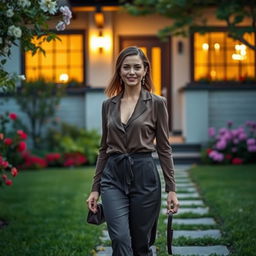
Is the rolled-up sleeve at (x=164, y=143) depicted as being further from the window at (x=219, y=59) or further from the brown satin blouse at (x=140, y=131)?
the window at (x=219, y=59)

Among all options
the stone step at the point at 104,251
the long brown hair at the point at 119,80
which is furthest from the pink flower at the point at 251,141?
the long brown hair at the point at 119,80

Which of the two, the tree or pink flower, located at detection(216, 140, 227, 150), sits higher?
the tree

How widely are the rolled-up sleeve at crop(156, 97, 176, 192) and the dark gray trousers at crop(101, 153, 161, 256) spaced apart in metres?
0.11

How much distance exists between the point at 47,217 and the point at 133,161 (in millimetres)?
3562

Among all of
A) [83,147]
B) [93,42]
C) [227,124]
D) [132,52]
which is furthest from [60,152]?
[132,52]

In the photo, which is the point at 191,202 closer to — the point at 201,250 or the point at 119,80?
the point at 201,250

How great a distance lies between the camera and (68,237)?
5684 millimetres

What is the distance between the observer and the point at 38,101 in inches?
530

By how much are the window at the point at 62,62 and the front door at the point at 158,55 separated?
118cm

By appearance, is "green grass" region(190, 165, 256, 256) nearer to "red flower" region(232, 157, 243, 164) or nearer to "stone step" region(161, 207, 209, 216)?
"stone step" region(161, 207, 209, 216)

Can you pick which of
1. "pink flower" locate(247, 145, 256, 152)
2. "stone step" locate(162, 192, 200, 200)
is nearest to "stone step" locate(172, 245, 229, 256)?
"stone step" locate(162, 192, 200, 200)

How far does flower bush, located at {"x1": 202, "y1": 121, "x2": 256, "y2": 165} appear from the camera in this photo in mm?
12617

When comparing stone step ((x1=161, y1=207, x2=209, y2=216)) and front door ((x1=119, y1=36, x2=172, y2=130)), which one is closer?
stone step ((x1=161, y1=207, x2=209, y2=216))

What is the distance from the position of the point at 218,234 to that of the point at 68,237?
1.53 m
